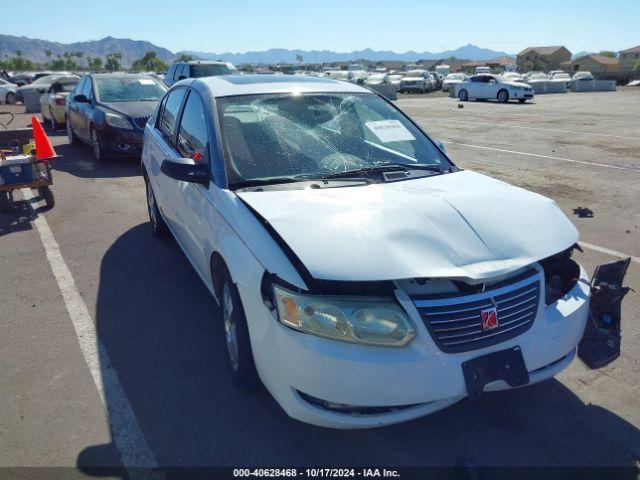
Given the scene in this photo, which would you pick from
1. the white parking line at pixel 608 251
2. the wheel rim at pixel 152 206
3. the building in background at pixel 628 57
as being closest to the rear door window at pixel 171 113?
the wheel rim at pixel 152 206

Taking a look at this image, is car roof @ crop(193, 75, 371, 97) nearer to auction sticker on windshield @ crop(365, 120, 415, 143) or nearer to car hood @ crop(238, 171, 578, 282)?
auction sticker on windshield @ crop(365, 120, 415, 143)

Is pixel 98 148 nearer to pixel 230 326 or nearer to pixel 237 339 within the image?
pixel 230 326

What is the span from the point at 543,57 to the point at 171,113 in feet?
446

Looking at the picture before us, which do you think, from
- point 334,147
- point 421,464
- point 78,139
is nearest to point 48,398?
point 421,464

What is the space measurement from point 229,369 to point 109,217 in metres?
4.11

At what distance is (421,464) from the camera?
2555 millimetres

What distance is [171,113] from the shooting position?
487cm

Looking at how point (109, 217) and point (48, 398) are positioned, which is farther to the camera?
point (109, 217)

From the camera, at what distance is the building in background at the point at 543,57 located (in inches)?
4742

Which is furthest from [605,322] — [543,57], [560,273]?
[543,57]

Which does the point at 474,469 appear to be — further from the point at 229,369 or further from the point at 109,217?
the point at 109,217

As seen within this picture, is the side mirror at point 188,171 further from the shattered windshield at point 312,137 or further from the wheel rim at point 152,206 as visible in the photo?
the wheel rim at point 152,206

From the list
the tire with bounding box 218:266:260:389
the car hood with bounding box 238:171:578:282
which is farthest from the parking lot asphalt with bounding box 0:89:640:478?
the car hood with bounding box 238:171:578:282

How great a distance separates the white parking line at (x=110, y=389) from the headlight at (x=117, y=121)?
5.31 metres
